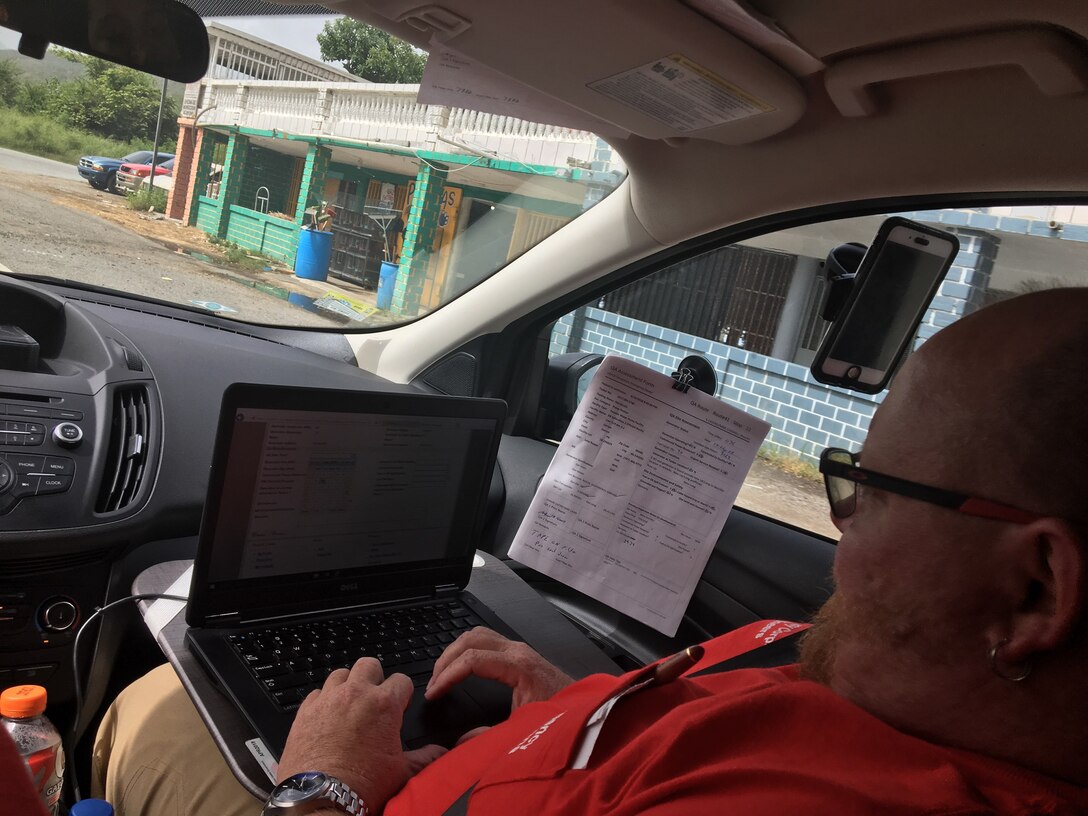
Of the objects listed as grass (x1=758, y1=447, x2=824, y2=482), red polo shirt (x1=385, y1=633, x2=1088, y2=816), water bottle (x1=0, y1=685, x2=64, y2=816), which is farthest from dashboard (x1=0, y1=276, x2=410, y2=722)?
grass (x1=758, y1=447, x2=824, y2=482)

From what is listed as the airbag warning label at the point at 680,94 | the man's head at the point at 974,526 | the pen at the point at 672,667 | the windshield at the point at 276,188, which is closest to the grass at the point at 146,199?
the windshield at the point at 276,188

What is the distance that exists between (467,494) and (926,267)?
1115 millimetres

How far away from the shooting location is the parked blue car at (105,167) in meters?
2.79

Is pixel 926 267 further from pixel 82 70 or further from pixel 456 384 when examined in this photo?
pixel 82 70

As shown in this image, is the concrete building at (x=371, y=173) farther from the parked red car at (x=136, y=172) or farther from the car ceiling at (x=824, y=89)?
the car ceiling at (x=824, y=89)

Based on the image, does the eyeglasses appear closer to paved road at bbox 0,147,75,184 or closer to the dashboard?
the dashboard

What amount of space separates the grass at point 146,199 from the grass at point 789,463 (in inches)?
87.2

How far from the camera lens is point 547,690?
148 centimetres

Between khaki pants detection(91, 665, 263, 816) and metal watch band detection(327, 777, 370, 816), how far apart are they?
33 centimetres

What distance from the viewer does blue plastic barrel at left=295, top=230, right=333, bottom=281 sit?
3.08m

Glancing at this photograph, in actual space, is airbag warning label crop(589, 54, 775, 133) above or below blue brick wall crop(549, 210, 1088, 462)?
above

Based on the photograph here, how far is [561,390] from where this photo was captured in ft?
9.09

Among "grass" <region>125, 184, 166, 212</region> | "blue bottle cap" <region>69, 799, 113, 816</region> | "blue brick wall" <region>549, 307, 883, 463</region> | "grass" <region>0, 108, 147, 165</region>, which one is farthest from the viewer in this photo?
"grass" <region>125, 184, 166, 212</region>

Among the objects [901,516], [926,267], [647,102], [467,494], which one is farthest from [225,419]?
[926,267]
